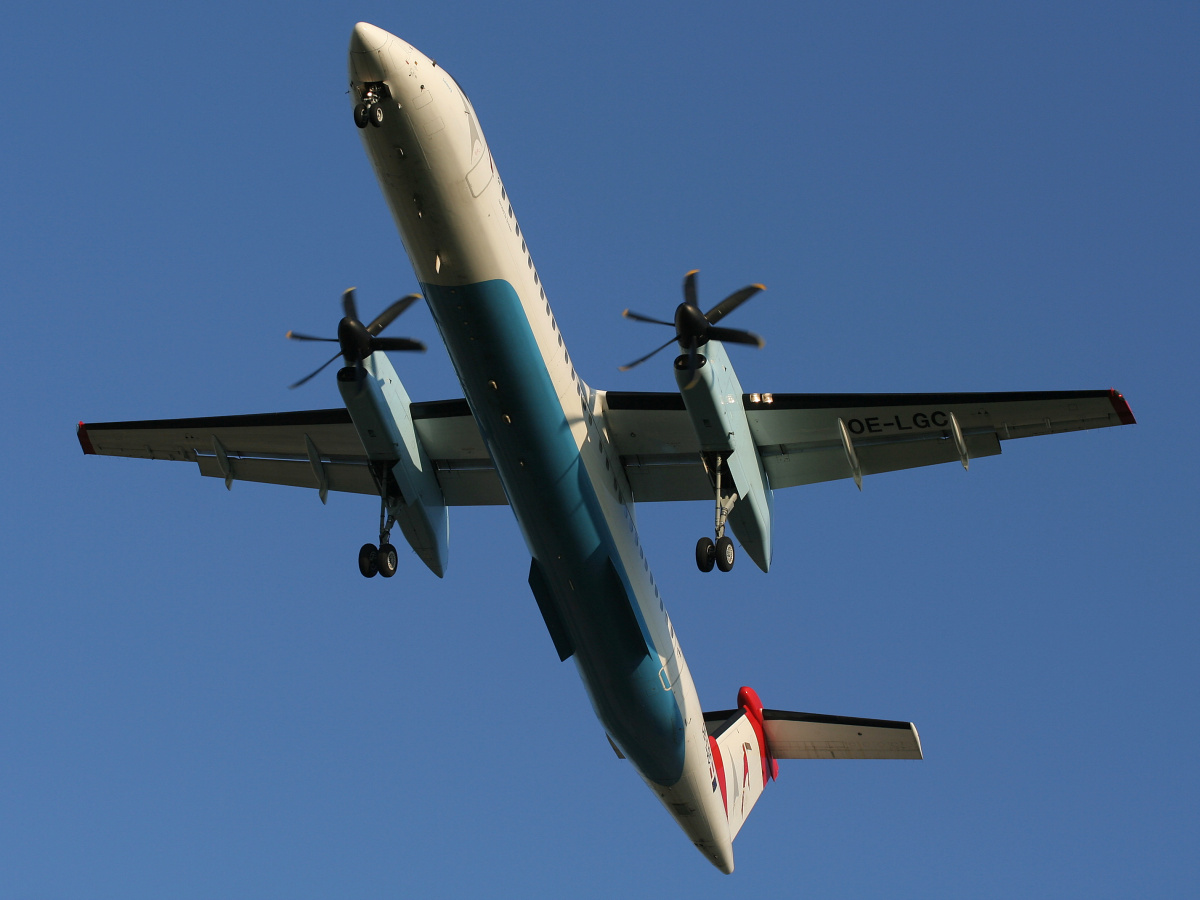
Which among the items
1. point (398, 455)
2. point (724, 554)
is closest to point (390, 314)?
point (398, 455)

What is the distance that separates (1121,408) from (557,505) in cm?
845

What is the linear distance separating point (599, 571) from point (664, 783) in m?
5.78

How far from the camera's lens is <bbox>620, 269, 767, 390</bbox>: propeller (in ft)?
61.4

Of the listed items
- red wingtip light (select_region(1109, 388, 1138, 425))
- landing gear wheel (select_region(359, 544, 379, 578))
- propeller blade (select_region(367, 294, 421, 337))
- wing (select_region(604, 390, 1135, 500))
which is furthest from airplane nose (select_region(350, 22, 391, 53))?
red wingtip light (select_region(1109, 388, 1138, 425))

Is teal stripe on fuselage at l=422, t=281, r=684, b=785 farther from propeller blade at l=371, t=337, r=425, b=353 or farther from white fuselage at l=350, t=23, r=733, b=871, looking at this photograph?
propeller blade at l=371, t=337, r=425, b=353

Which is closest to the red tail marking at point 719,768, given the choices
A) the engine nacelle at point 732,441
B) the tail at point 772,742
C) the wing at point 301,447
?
the tail at point 772,742

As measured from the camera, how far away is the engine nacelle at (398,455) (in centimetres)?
2014

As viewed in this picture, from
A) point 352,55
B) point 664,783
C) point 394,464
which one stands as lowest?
point 664,783

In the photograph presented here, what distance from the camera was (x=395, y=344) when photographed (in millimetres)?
19828

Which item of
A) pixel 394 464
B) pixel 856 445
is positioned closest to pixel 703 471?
pixel 856 445

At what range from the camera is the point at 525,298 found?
17656 millimetres

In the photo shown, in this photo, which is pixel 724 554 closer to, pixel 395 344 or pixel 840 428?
pixel 840 428

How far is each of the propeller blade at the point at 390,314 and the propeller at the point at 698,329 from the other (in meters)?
3.65

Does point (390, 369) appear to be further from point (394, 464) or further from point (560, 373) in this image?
point (560, 373)
